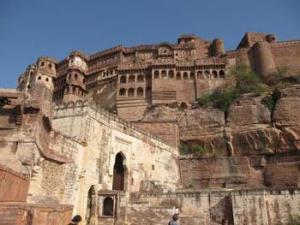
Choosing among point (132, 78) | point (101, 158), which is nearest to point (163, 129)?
point (101, 158)

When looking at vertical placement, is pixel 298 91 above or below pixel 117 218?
above

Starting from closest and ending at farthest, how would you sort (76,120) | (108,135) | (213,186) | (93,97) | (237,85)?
(76,120), (108,135), (213,186), (237,85), (93,97)

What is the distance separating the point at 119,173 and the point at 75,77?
27.7 metres

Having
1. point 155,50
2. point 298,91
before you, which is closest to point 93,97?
point 155,50

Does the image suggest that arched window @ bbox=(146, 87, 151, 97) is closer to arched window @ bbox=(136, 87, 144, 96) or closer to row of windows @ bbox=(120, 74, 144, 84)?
arched window @ bbox=(136, 87, 144, 96)

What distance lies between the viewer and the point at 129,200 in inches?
643

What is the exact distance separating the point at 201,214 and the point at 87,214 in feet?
21.6

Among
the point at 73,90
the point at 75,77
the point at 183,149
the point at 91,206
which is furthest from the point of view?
the point at 75,77

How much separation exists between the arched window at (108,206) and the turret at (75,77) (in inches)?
1050

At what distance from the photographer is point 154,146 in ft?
75.1

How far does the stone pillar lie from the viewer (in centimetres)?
3731

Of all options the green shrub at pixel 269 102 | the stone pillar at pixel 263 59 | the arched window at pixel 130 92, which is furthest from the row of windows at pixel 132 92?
the green shrub at pixel 269 102

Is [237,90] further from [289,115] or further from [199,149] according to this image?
[199,149]

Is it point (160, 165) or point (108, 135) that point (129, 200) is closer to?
point (108, 135)
